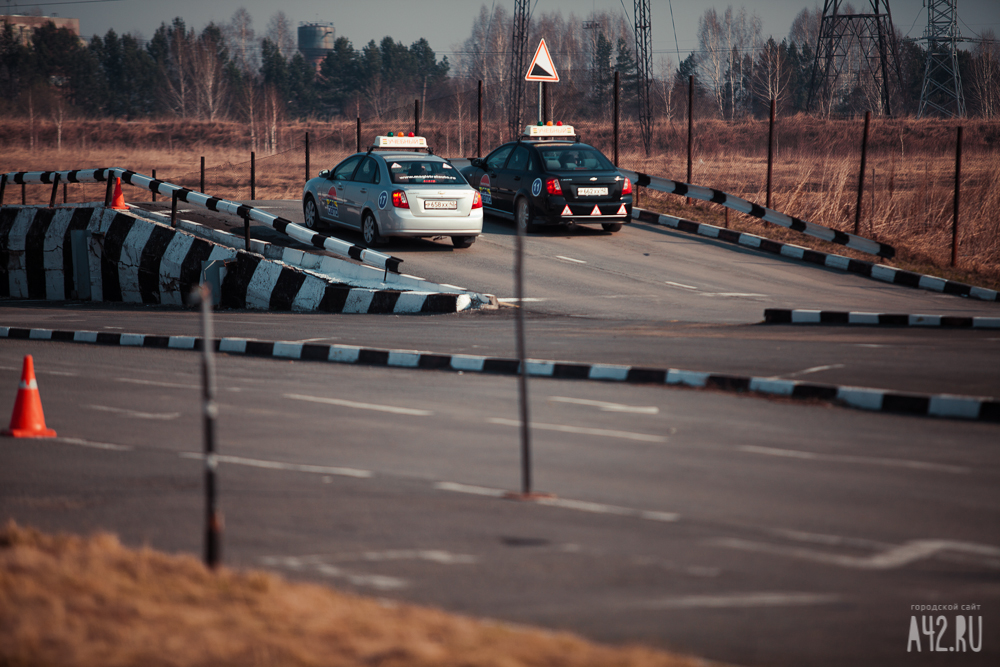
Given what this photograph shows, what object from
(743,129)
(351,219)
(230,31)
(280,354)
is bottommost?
(280,354)

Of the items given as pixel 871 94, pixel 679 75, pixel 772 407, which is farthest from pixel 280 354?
pixel 679 75

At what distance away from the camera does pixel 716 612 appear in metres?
4.21

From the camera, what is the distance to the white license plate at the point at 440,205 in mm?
18391

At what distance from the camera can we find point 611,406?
890 cm

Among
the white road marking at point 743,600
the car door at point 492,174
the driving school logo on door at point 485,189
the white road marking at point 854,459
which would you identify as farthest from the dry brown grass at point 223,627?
the driving school logo on door at point 485,189

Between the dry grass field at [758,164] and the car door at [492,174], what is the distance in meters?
4.47

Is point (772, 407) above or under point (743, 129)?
under

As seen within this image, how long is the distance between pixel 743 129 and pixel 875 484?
68423 mm

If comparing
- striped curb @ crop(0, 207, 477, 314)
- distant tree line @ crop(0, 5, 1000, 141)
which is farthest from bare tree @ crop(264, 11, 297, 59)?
striped curb @ crop(0, 207, 477, 314)

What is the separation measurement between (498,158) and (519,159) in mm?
911

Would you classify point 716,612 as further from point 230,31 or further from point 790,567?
point 230,31

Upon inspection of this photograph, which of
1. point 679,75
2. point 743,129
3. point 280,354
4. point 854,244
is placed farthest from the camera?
point 679,75

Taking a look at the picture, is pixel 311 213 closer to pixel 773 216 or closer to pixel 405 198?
pixel 405 198

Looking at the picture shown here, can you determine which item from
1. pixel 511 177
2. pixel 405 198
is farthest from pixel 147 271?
pixel 511 177
